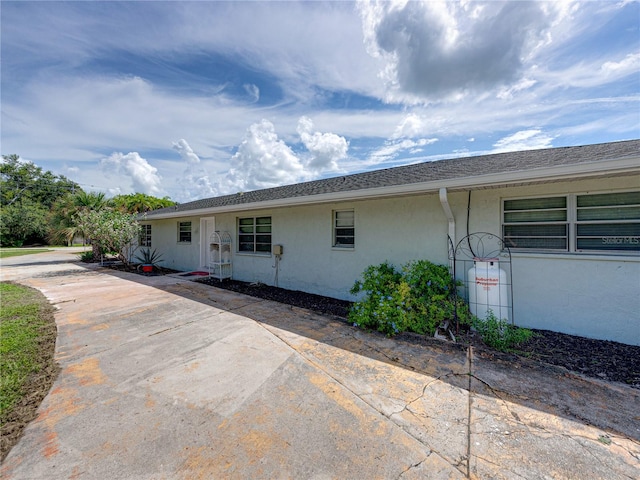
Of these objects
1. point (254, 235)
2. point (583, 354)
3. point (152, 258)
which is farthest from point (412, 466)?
point (152, 258)

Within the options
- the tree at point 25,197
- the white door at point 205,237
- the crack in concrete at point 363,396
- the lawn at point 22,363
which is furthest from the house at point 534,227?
the tree at point 25,197

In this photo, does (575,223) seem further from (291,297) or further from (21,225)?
(21,225)

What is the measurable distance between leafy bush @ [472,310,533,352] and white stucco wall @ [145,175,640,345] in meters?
0.85

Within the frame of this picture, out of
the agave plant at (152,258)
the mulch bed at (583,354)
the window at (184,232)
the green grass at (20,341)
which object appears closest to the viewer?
the green grass at (20,341)

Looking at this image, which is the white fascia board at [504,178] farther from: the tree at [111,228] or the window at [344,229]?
the tree at [111,228]

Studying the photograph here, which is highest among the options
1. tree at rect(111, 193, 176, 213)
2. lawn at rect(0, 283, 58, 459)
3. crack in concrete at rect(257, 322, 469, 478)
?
tree at rect(111, 193, 176, 213)

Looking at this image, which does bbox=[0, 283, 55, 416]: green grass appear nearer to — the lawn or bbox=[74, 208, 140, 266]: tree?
the lawn

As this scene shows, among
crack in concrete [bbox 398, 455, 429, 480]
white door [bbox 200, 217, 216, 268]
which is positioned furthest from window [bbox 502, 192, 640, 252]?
white door [bbox 200, 217, 216, 268]

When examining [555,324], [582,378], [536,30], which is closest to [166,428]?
[582,378]

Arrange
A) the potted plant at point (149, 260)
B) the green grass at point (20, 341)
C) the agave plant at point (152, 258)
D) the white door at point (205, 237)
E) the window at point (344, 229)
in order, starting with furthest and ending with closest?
the agave plant at point (152, 258)
the potted plant at point (149, 260)
the white door at point (205, 237)
the window at point (344, 229)
the green grass at point (20, 341)

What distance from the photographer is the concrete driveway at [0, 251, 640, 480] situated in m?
1.87

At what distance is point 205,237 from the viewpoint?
11016 mm

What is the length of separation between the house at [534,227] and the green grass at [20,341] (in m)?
4.98

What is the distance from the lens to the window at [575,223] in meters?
3.98
